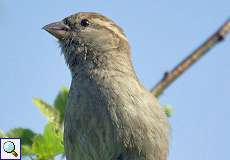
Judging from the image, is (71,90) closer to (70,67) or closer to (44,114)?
(70,67)

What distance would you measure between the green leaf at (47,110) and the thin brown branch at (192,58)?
121cm

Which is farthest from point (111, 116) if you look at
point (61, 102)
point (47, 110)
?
point (47, 110)

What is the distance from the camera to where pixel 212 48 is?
2111 millimetres

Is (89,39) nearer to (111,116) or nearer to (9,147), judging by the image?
(111,116)

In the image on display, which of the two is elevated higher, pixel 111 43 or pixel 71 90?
pixel 111 43

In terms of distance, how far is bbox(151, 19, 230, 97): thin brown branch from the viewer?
2.19m

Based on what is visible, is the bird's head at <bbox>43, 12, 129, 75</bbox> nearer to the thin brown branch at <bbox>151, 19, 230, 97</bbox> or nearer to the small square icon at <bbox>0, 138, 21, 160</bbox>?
the small square icon at <bbox>0, 138, 21, 160</bbox>

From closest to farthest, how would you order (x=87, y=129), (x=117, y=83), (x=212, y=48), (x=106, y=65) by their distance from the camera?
(x=212, y=48)
(x=87, y=129)
(x=117, y=83)
(x=106, y=65)

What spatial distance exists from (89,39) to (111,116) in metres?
1.30

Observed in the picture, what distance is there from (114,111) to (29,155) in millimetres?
1253

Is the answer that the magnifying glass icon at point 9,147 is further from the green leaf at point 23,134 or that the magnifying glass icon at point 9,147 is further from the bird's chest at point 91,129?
the bird's chest at point 91,129

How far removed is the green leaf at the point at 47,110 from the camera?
3584 millimetres

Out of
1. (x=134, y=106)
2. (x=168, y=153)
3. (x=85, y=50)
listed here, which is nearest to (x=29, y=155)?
(x=134, y=106)

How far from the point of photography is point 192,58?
2.31m
